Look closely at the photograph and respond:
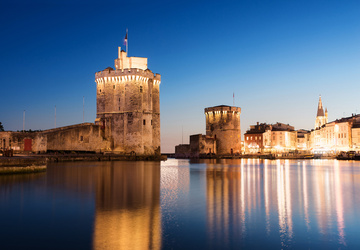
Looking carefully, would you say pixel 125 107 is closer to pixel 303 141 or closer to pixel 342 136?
pixel 342 136

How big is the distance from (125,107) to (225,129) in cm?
2497

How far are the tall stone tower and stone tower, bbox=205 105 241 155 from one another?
2143cm

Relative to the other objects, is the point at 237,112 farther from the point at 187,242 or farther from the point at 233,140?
the point at 187,242

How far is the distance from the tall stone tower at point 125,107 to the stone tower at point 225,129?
21.4 meters

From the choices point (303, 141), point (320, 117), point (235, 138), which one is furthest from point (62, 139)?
point (303, 141)

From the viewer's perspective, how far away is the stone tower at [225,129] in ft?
204

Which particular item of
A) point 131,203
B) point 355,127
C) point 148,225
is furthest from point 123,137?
point 355,127

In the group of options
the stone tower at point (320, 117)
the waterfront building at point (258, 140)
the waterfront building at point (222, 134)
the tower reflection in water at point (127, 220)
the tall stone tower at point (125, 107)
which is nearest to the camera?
the tower reflection in water at point (127, 220)

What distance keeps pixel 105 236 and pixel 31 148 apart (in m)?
30.8

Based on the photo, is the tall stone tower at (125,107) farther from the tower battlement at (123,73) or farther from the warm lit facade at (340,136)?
the warm lit facade at (340,136)

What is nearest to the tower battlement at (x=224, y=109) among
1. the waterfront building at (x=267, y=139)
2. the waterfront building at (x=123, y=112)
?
the waterfront building at (x=267, y=139)

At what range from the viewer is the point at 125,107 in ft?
138

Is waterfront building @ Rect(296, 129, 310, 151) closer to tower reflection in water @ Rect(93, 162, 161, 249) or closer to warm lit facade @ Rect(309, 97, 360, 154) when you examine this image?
warm lit facade @ Rect(309, 97, 360, 154)

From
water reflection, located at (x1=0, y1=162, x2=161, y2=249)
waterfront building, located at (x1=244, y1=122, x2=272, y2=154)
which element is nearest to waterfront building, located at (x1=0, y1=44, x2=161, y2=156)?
water reflection, located at (x1=0, y1=162, x2=161, y2=249)
